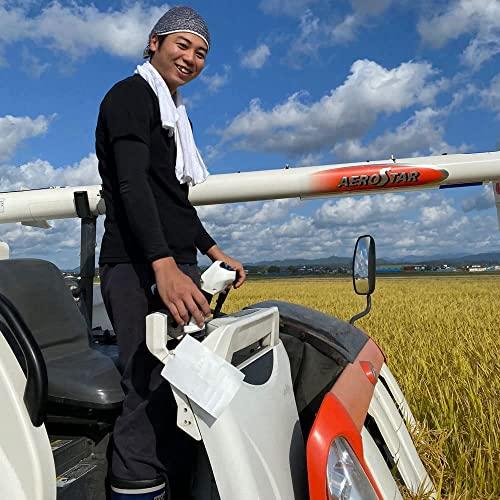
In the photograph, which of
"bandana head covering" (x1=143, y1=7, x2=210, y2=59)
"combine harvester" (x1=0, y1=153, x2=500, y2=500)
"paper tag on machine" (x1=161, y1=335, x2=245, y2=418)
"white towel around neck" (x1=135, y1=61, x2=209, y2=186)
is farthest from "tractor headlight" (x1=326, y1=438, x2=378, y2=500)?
"bandana head covering" (x1=143, y1=7, x2=210, y2=59)

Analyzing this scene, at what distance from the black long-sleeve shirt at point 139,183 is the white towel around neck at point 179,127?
0.02 m

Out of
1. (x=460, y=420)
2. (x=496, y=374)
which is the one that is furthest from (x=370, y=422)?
(x=496, y=374)

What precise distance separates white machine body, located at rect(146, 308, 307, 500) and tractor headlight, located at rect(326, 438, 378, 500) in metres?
0.11

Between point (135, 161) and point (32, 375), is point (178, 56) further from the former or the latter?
point (32, 375)

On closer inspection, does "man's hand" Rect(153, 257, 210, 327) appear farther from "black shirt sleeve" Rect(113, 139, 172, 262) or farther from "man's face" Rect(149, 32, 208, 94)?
"man's face" Rect(149, 32, 208, 94)

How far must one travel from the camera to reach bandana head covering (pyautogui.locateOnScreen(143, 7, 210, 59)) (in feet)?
6.59

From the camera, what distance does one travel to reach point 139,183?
175 centimetres

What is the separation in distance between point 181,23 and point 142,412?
49.0 inches

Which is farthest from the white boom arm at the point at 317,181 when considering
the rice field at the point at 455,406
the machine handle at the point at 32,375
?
the machine handle at the point at 32,375

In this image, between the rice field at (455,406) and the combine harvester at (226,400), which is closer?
the combine harvester at (226,400)

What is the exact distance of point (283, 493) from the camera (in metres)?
1.41

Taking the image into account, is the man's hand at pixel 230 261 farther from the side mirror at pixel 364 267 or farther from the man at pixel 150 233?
the side mirror at pixel 364 267

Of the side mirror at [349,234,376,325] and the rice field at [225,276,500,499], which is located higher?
the side mirror at [349,234,376,325]

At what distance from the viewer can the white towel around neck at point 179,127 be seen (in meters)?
1.95
